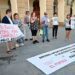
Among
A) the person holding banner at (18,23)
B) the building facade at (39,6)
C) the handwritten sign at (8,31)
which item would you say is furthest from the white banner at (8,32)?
the building facade at (39,6)

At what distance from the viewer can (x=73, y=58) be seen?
9516 mm

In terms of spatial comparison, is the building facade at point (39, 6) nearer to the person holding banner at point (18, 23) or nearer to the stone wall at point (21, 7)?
the stone wall at point (21, 7)

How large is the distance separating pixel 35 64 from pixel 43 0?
15.5m

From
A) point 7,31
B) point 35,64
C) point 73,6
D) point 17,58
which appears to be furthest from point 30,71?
point 73,6

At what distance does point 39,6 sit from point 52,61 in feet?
53.3

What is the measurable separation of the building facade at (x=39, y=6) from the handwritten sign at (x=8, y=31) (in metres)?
A: 10.0

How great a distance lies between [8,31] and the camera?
1027 cm

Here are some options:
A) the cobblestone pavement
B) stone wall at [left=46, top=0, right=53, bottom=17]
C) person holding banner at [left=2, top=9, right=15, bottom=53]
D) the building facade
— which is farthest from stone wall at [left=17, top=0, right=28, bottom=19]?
the cobblestone pavement

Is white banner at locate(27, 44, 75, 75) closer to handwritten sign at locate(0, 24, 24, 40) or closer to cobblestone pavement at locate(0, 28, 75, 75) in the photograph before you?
cobblestone pavement at locate(0, 28, 75, 75)

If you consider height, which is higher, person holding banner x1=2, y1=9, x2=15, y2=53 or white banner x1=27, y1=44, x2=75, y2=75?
person holding banner x1=2, y1=9, x2=15, y2=53

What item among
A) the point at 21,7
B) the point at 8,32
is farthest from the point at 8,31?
the point at 21,7

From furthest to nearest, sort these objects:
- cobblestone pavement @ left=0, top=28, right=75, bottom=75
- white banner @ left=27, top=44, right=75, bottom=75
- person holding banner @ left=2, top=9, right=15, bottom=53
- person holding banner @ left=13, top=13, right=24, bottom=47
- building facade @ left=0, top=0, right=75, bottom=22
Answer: building facade @ left=0, top=0, right=75, bottom=22, person holding banner @ left=13, top=13, right=24, bottom=47, person holding banner @ left=2, top=9, right=15, bottom=53, white banner @ left=27, top=44, right=75, bottom=75, cobblestone pavement @ left=0, top=28, right=75, bottom=75

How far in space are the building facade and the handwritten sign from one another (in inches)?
395

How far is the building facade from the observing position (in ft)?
68.5
